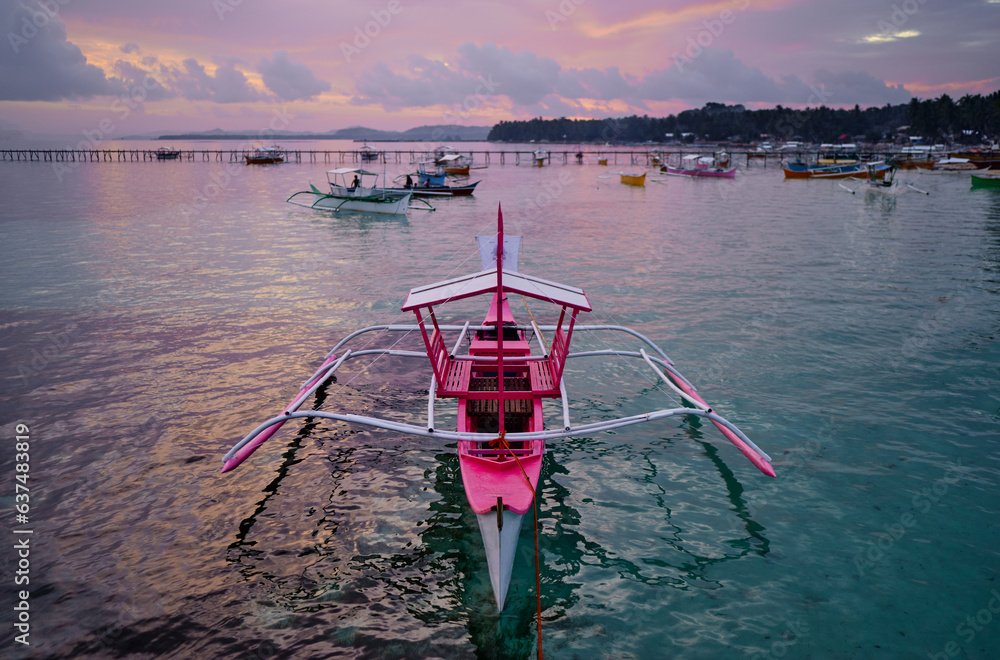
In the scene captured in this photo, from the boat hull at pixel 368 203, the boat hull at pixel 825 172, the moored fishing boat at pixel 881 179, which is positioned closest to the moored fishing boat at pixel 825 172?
the boat hull at pixel 825 172

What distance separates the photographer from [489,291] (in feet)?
27.9

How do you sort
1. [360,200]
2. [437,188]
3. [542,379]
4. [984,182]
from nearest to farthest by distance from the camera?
[542,379]
[360,200]
[984,182]
[437,188]

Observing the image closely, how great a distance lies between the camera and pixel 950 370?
14.8 meters

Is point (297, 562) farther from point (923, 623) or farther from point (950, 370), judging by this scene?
point (950, 370)

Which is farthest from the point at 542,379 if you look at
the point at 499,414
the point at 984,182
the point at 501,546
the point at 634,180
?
the point at 984,182

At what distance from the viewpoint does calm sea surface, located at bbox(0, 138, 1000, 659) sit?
7.13 meters

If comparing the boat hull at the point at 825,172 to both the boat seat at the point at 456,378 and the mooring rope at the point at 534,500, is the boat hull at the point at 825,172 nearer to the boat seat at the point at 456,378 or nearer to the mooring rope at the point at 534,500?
the boat seat at the point at 456,378

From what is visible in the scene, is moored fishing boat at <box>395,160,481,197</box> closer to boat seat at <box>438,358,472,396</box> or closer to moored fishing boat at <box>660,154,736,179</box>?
moored fishing boat at <box>660,154,736,179</box>

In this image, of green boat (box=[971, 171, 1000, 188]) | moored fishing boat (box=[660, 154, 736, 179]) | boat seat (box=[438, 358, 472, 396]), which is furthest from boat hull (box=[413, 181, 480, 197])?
green boat (box=[971, 171, 1000, 188])

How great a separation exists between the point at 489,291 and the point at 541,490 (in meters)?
3.97

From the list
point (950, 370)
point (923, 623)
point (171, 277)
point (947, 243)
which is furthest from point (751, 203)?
point (923, 623)

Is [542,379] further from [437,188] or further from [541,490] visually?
[437,188]

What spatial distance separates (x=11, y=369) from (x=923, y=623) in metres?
19.9

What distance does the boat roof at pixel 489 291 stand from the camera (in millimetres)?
8703
